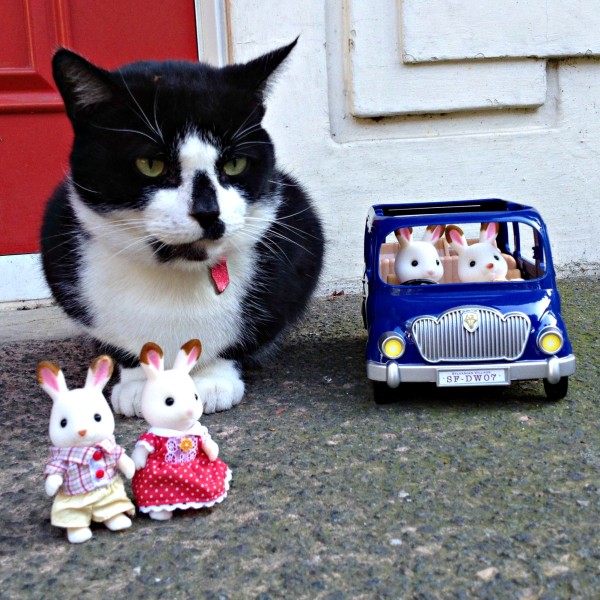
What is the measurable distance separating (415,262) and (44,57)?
5.99 feet

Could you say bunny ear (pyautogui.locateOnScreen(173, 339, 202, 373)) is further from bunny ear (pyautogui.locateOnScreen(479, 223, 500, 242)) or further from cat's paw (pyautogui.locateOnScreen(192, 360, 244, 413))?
bunny ear (pyautogui.locateOnScreen(479, 223, 500, 242))

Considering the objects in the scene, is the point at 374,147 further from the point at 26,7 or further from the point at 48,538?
the point at 48,538

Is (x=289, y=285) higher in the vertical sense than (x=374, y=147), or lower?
lower

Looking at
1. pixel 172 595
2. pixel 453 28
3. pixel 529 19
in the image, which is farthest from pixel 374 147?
pixel 172 595

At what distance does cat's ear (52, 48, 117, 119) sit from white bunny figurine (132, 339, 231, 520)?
635 mm

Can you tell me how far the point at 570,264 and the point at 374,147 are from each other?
0.99 meters

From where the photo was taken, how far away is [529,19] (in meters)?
3.00

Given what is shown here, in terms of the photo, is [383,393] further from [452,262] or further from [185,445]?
[185,445]

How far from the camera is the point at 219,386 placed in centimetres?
188

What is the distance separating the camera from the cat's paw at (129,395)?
6.02 feet

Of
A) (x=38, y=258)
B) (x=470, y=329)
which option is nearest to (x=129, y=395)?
(x=470, y=329)

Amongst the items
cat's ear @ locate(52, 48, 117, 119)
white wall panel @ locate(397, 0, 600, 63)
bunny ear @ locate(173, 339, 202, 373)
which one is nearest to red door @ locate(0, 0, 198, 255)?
white wall panel @ locate(397, 0, 600, 63)

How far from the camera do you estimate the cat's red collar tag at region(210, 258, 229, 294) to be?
186 cm

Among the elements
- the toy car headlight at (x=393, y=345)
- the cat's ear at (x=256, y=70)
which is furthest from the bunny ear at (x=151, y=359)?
the cat's ear at (x=256, y=70)
